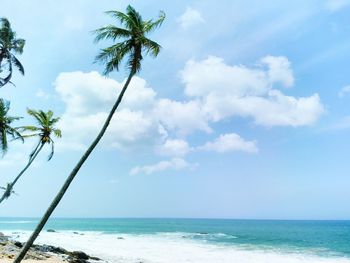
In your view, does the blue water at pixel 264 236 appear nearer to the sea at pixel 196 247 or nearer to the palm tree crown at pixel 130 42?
the sea at pixel 196 247

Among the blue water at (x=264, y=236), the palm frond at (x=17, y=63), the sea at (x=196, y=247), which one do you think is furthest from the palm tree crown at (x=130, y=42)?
the blue water at (x=264, y=236)

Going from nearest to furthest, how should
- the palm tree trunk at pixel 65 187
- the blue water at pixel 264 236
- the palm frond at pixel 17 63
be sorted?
the palm tree trunk at pixel 65 187
the palm frond at pixel 17 63
the blue water at pixel 264 236

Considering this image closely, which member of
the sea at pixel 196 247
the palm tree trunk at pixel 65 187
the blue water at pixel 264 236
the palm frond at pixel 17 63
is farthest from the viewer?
the blue water at pixel 264 236

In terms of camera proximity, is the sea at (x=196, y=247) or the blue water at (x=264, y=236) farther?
the blue water at (x=264, y=236)

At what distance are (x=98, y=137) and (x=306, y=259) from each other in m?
29.8

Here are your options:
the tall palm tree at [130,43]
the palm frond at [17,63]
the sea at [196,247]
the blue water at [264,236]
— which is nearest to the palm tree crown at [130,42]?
the tall palm tree at [130,43]

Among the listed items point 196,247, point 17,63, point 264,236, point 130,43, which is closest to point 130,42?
point 130,43

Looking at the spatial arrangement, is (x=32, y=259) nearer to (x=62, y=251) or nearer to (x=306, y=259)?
(x=62, y=251)

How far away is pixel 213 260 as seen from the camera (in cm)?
3297

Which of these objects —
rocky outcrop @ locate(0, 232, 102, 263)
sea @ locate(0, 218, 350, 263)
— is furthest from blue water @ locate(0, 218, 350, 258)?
rocky outcrop @ locate(0, 232, 102, 263)

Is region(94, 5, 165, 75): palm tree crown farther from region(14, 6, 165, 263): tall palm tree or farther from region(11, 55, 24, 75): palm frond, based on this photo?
region(11, 55, 24, 75): palm frond

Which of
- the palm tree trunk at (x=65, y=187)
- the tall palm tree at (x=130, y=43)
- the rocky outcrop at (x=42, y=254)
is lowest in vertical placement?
the rocky outcrop at (x=42, y=254)

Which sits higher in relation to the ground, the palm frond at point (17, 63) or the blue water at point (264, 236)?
the palm frond at point (17, 63)

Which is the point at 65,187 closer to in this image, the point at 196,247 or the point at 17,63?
the point at 17,63
